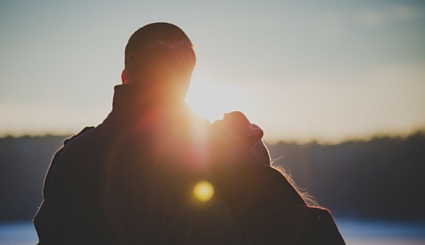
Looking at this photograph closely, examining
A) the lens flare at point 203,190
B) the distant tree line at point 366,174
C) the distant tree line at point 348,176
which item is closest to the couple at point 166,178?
the lens flare at point 203,190

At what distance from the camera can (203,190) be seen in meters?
1.81

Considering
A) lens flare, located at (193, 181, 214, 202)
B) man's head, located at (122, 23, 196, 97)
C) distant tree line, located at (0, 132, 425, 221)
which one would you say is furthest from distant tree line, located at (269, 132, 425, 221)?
lens flare, located at (193, 181, 214, 202)

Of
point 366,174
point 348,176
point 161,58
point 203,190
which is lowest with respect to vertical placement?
point 348,176

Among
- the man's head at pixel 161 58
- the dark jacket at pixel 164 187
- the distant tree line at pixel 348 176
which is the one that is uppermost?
the man's head at pixel 161 58

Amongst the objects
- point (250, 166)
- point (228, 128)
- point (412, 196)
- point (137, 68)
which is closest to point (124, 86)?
point (137, 68)

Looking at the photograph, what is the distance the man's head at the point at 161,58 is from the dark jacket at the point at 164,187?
63 mm

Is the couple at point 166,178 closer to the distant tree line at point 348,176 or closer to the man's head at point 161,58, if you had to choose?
the man's head at point 161,58

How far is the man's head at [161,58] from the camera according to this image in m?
2.04

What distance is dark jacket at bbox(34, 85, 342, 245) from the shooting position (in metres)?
1.82

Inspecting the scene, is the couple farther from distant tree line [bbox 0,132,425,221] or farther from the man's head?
distant tree line [bbox 0,132,425,221]

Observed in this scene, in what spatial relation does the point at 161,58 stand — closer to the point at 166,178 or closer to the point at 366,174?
the point at 166,178

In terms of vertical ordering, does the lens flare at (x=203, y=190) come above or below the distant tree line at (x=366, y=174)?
above

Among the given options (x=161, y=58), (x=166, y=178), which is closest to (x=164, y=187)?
(x=166, y=178)

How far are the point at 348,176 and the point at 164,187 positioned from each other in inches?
864
